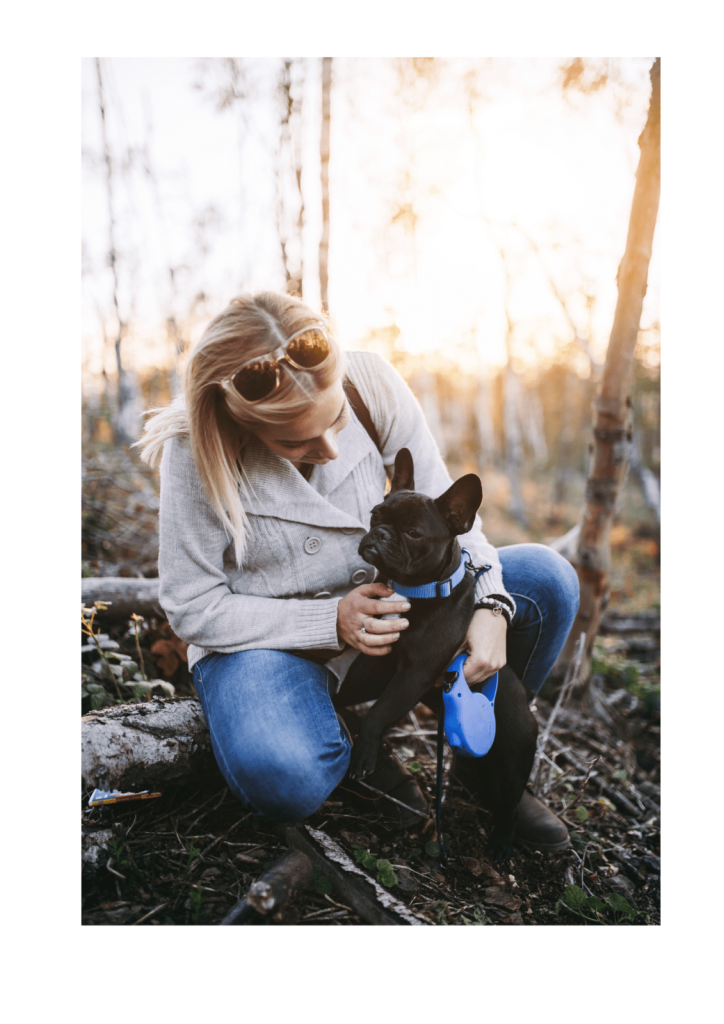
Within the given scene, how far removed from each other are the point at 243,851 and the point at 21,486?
54.1 inches

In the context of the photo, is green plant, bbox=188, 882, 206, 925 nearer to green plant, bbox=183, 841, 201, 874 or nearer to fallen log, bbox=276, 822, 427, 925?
green plant, bbox=183, 841, 201, 874

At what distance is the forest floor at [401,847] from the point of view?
151 cm

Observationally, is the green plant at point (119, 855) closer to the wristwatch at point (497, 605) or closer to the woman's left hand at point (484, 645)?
the woman's left hand at point (484, 645)

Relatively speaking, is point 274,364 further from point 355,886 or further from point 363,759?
point 355,886

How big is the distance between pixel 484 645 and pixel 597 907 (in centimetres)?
90

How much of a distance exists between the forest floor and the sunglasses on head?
45.6 inches

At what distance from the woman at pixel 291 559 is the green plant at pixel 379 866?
209 millimetres

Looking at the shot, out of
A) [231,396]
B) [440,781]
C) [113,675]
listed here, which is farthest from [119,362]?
[440,781]

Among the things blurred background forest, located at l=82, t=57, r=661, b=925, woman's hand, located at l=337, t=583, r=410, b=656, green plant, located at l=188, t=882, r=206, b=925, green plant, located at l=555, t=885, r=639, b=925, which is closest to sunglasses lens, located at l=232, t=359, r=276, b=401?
blurred background forest, located at l=82, t=57, r=661, b=925

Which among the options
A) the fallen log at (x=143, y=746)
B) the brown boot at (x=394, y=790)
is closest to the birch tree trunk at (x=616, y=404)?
the brown boot at (x=394, y=790)

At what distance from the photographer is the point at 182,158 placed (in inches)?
79.0

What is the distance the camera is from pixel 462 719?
5.13 feet
